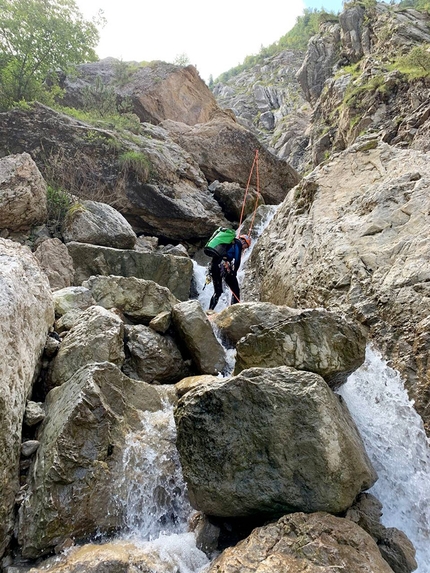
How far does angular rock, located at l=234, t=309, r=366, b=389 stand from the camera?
15.8ft

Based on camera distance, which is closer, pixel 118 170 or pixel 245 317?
pixel 245 317

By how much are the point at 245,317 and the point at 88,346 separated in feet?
9.26

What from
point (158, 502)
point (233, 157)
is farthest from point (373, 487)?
point (233, 157)

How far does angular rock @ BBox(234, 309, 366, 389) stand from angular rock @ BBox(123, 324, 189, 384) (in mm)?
1692

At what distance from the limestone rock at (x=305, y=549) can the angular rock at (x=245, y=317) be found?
11.5 ft

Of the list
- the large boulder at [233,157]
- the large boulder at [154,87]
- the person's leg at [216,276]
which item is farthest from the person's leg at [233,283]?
the large boulder at [154,87]

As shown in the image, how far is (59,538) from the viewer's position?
354 centimetres

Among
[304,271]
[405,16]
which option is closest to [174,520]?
[304,271]

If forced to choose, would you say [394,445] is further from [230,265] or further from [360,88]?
[360,88]

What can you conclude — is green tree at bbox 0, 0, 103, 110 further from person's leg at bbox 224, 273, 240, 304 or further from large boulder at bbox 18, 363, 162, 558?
large boulder at bbox 18, 363, 162, 558

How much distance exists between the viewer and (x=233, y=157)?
19.5m

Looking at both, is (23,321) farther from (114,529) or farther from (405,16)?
(405,16)

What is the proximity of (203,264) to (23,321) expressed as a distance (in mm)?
10279

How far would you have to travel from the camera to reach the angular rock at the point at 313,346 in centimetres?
481
